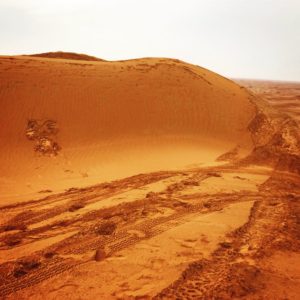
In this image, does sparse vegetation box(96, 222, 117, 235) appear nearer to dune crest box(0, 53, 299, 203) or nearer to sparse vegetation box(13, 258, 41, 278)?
sparse vegetation box(13, 258, 41, 278)

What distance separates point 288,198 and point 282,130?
5.88 meters

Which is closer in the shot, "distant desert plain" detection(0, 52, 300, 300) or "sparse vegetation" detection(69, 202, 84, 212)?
"distant desert plain" detection(0, 52, 300, 300)

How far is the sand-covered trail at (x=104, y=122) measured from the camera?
26.2 feet

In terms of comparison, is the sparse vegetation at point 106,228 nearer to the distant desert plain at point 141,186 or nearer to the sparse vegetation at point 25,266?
the distant desert plain at point 141,186

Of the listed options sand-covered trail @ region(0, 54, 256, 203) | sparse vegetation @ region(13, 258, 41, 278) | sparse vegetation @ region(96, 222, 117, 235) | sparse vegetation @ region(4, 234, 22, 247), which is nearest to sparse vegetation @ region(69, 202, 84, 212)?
sparse vegetation @ region(96, 222, 117, 235)

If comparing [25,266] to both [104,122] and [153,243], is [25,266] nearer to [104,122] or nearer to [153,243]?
[153,243]

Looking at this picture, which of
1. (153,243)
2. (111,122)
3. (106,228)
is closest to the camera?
(153,243)

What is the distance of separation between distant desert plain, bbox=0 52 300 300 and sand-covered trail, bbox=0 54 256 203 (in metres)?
0.04

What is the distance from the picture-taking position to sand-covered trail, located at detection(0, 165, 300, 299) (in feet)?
12.1

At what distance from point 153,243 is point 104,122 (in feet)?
20.5

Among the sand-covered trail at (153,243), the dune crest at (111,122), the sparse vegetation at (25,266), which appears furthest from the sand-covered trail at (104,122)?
the sparse vegetation at (25,266)

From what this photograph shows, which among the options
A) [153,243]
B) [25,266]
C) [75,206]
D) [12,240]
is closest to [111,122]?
[75,206]

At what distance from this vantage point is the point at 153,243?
4.60m

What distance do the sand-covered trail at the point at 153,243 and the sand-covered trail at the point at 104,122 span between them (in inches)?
56.4
